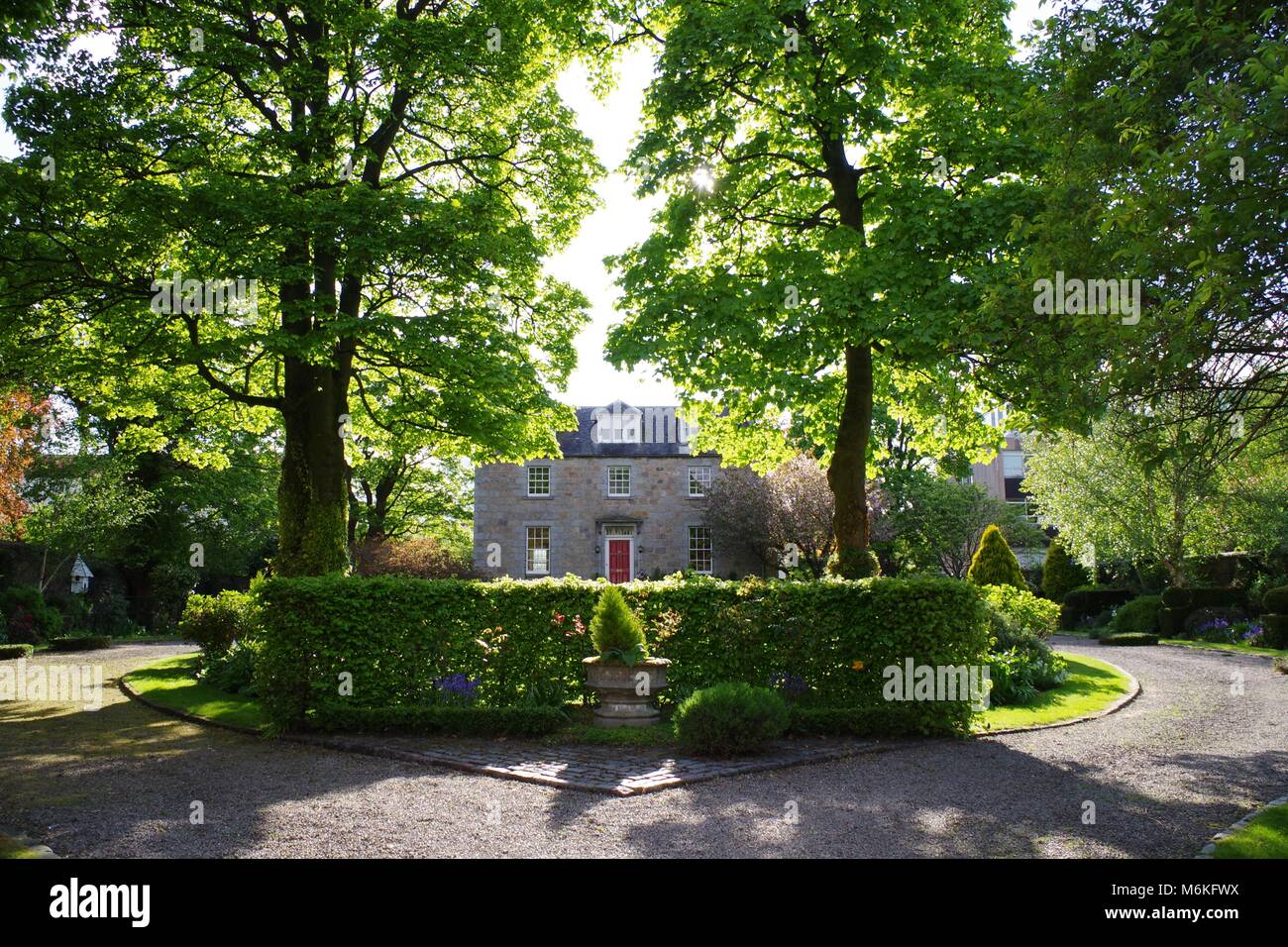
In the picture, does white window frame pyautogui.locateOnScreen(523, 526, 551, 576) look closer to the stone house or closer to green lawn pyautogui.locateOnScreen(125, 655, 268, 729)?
the stone house

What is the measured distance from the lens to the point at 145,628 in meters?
33.6

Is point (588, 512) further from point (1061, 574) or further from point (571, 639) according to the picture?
point (571, 639)

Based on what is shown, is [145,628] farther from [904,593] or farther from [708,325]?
[904,593]

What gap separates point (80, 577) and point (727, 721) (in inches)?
1235

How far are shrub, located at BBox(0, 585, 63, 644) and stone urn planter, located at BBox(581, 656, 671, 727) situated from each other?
23225mm

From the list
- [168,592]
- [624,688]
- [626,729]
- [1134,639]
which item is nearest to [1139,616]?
[1134,639]

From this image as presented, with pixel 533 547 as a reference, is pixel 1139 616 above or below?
below

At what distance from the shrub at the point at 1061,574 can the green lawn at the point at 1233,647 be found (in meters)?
9.87

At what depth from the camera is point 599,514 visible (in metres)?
40.5

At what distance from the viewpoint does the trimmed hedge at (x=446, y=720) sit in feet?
37.9

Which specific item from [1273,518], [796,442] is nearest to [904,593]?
[796,442]

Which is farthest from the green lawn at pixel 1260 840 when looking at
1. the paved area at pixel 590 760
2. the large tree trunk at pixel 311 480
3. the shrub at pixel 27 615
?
the shrub at pixel 27 615

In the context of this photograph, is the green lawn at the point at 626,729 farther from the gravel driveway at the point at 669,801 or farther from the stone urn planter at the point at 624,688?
the gravel driveway at the point at 669,801

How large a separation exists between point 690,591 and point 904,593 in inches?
117
